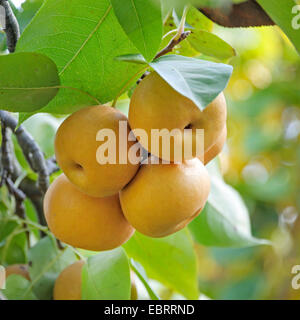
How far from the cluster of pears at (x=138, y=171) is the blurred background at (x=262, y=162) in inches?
72.6

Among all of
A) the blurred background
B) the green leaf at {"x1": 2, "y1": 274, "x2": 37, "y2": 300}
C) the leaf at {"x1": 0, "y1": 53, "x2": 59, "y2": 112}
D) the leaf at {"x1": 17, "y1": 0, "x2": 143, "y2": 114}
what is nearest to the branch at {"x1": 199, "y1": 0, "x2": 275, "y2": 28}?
the leaf at {"x1": 17, "y1": 0, "x2": 143, "y2": 114}

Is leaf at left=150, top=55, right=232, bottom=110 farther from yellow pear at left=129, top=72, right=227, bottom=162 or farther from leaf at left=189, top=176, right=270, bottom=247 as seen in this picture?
leaf at left=189, top=176, right=270, bottom=247

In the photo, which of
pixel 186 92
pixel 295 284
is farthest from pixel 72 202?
pixel 295 284

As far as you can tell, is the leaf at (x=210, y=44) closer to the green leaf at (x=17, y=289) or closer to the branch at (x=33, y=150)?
the branch at (x=33, y=150)

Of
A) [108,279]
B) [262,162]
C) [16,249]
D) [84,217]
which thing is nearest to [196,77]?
[84,217]

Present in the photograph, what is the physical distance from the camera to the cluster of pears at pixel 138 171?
2.13 ft

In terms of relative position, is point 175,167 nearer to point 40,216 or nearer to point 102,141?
point 102,141

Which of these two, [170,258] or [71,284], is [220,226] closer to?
[170,258]

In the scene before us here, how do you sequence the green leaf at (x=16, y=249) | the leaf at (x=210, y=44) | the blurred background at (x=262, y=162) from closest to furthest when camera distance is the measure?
the leaf at (x=210, y=44) < the green leaf at (x=16, y=249) < the blurred background at (x=262, y=162)

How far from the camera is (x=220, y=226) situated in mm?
1121

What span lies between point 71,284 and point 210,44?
502 millimetres

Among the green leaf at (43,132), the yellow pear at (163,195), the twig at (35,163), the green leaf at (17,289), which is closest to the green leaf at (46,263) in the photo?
the green leaf at (17,289)

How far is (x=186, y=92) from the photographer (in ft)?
1.87
